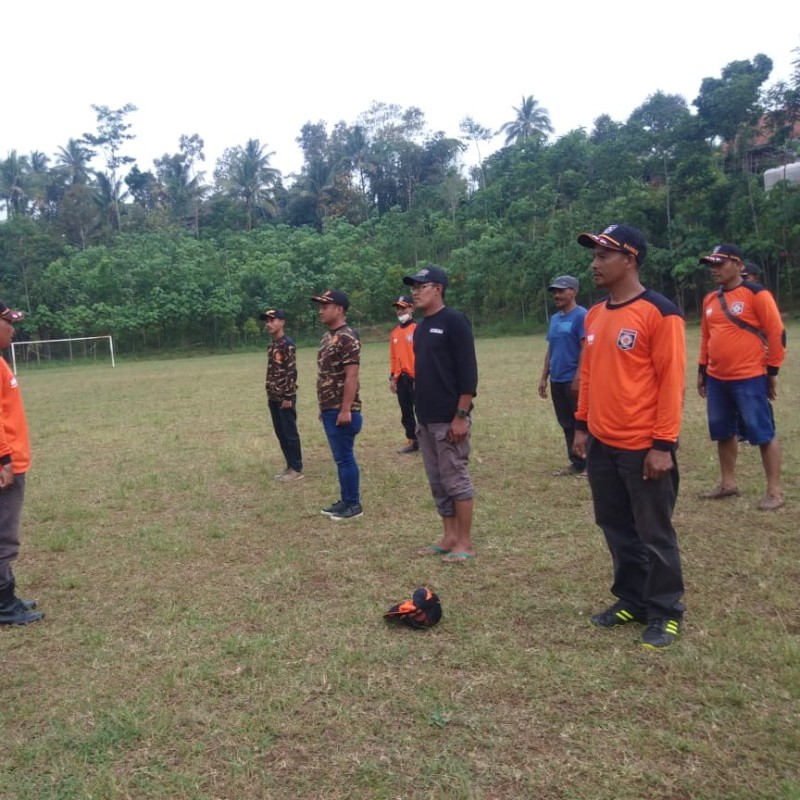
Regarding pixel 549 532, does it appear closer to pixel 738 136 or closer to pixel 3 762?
pixel 3 762

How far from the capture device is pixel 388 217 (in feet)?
177

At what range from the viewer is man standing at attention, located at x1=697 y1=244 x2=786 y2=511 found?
5.93 m

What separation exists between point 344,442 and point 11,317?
9.23 ft

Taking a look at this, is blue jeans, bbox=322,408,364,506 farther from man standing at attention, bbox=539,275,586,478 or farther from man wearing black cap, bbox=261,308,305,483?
man standing at attention, bbox=539,275,586,478

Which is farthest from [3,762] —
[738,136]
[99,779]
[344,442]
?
[738,136]

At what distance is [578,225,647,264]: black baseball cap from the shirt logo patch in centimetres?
38

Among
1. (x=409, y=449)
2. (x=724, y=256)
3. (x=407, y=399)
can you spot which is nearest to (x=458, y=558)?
(x=724, y=256)

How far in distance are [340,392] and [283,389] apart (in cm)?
163

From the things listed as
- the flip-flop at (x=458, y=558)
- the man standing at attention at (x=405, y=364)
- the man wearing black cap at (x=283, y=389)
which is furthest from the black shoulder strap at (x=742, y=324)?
the man wearing black cap at (x=283, y=389)

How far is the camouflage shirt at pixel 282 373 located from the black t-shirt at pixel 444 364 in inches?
119

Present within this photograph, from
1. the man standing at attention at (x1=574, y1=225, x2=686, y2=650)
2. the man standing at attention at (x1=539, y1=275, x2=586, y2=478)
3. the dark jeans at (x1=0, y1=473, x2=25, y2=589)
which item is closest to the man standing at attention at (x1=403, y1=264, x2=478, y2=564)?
the man standing at attention at (x1=574, y1=225, x2=686, y2=650)

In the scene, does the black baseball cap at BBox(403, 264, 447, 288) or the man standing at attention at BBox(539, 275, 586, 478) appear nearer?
the black baseball cap at BBox(403, 264, 447, 288)

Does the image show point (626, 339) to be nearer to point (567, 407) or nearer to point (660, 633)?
point (660, 633)

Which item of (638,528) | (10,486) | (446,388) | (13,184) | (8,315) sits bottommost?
(638,528)
